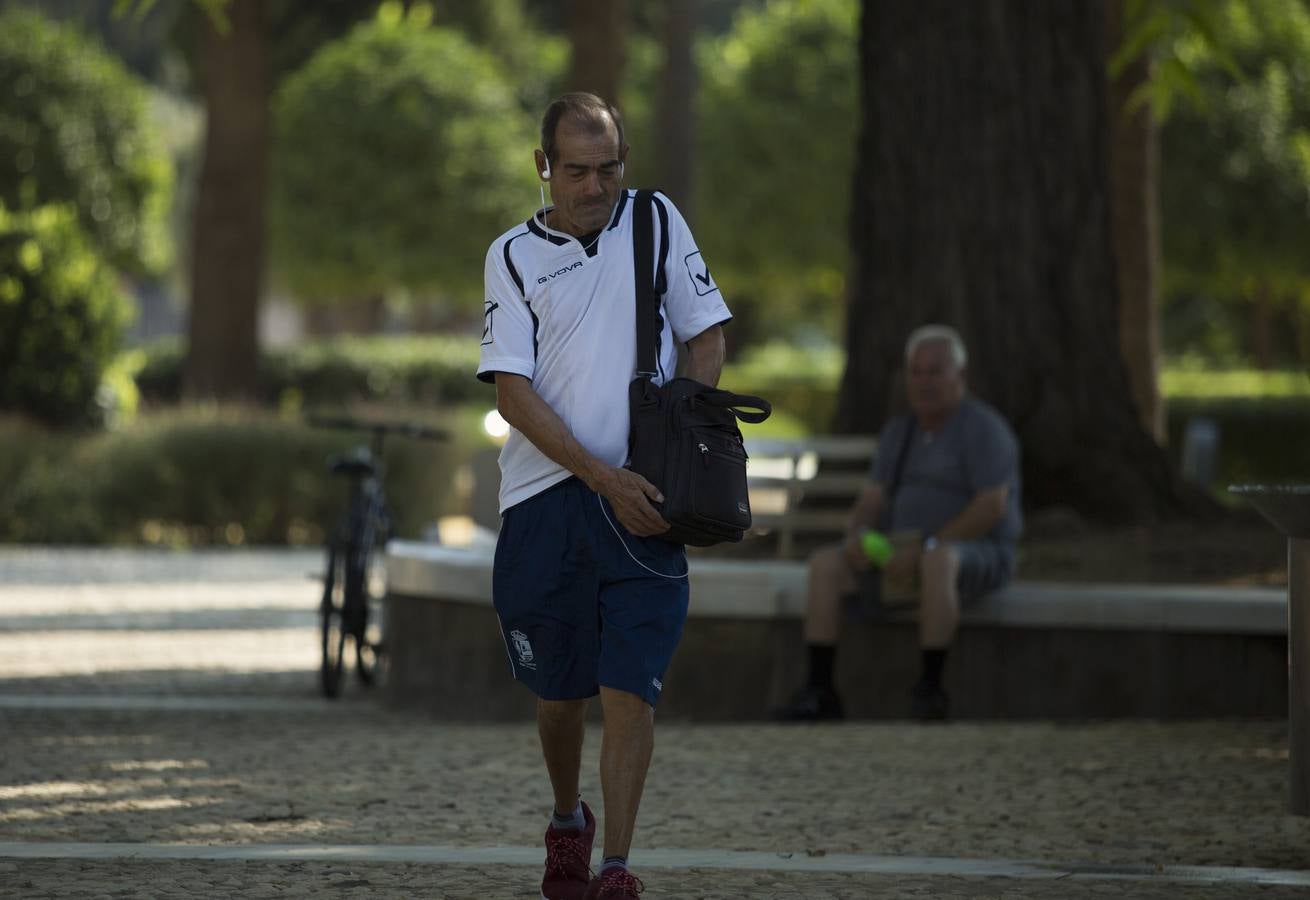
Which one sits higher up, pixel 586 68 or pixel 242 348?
pixel 586 68

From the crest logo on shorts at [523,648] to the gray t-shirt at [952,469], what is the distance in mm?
3674

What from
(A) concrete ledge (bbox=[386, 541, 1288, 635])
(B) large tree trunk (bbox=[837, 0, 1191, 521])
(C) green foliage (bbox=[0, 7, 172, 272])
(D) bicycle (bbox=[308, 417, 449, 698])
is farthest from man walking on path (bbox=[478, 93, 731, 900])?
(C) green foliage (bbox=[0, 7, 172, 272])

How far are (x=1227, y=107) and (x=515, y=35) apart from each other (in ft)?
57.8

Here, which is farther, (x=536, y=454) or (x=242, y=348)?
(x=242, y=348)

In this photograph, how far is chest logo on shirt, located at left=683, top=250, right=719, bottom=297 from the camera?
188 inches

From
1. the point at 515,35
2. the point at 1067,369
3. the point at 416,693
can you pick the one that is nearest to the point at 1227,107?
the point at 515,35

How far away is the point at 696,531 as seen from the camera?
181 inches

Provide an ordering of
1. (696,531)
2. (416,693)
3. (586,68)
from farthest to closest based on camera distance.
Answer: (586,68) → (416,693) → (696,531)

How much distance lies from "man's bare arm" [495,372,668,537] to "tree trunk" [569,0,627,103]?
1521cm

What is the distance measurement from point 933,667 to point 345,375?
22.5 metres

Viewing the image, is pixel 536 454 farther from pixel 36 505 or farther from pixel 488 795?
pixel 36 505

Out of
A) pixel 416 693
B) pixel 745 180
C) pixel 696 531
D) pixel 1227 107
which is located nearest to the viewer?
pixel 696 531

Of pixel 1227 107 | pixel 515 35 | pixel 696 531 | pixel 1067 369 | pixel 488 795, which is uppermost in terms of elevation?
pixel 515 35

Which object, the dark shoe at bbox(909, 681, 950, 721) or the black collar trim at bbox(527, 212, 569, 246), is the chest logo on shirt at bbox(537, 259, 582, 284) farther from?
the dark shoe at bbox(909, 681, 950, 721)
